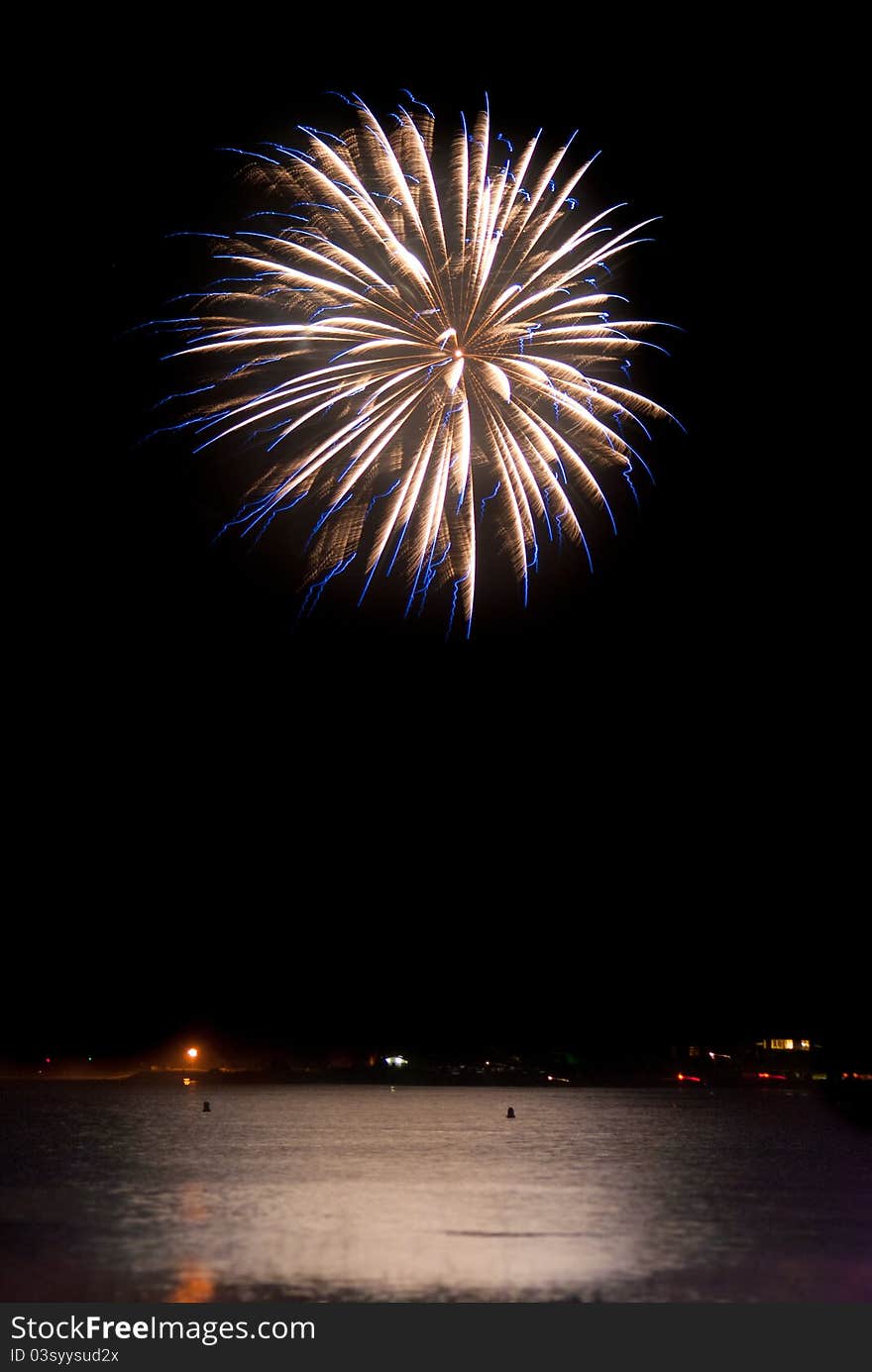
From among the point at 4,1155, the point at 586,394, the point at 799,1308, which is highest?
the point at 586,394

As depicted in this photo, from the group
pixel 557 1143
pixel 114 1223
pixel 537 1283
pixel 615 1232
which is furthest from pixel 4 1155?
pixel 537 1283

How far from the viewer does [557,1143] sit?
101 metres

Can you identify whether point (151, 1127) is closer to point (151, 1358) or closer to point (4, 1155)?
point (4, 1155)

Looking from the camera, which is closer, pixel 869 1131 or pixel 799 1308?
pixel 799 1308

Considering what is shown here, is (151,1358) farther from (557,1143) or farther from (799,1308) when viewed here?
(557,1143)

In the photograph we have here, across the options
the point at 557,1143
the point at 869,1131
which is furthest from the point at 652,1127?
the point at 557,1143

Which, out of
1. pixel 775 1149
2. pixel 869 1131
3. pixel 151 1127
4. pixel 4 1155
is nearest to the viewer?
pixel 4 1155

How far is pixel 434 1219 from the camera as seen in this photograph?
141ft

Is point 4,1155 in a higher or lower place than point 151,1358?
higher

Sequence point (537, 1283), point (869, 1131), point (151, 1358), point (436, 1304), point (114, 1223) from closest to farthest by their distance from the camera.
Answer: point (151, 1358) < point (436, 1304) < point (537, 1283) < point (114, 1223) < point (869, 1131)

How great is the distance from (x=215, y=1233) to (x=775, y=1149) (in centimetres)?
6613

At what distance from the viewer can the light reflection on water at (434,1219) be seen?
102 ft

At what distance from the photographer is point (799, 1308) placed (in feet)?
92.2

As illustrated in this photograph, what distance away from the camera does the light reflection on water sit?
31.0m
